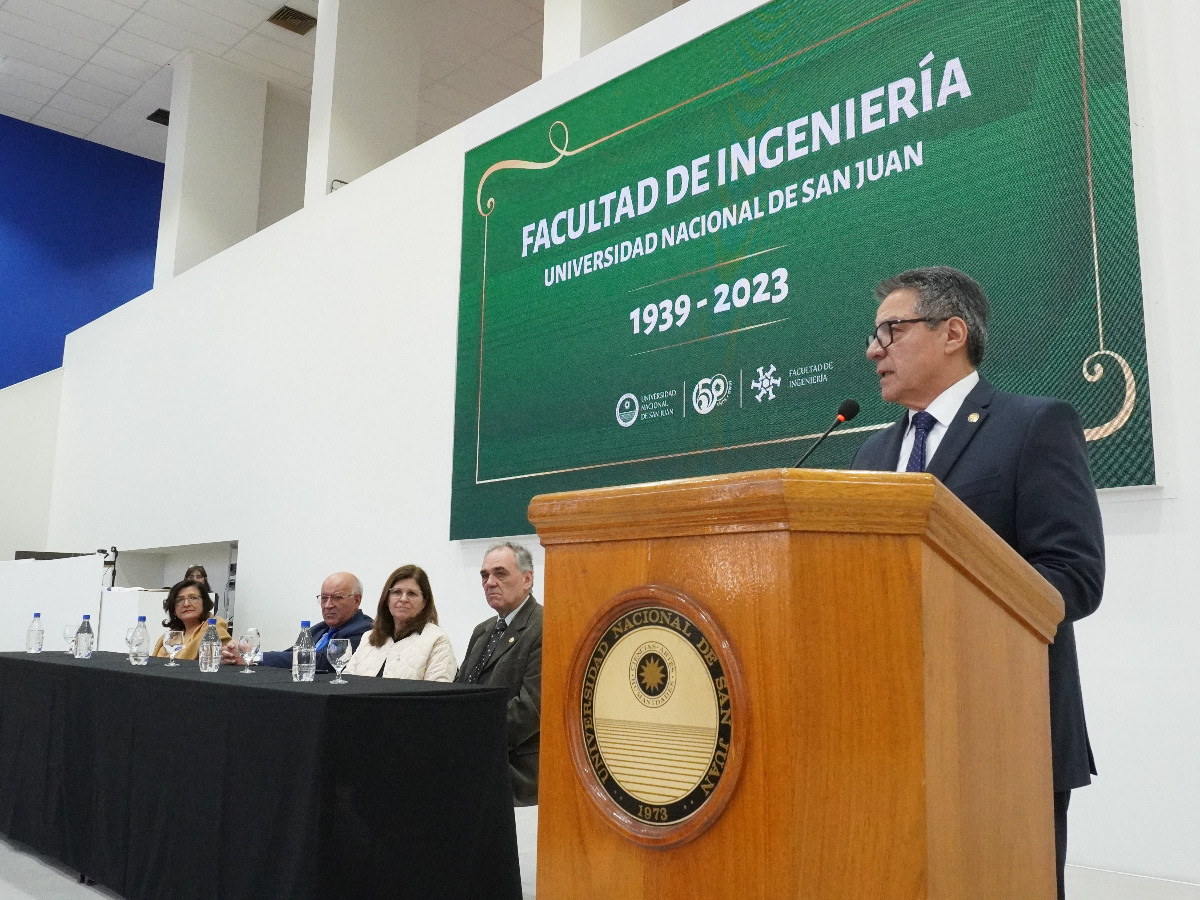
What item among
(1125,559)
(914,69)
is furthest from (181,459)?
(1125,559)

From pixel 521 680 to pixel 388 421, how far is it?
3.03 m

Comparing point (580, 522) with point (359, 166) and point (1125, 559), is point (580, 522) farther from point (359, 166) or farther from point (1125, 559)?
point (359, 166)

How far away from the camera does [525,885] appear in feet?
10.3

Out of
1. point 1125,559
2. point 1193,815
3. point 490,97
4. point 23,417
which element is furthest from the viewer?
point 23,417

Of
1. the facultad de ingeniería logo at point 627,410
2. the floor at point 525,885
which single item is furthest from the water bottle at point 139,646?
the facultad de ingeniería logo at point 627,410

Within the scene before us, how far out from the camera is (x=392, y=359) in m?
6.16

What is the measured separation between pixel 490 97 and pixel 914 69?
5936 millimetres

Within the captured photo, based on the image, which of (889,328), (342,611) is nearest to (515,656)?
(342,611)

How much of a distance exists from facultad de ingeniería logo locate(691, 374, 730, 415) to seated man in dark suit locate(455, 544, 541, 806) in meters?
1.02

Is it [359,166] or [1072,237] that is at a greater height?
[359,166]

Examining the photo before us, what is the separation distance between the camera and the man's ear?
4.90 feet

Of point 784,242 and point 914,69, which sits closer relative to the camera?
point 914,69

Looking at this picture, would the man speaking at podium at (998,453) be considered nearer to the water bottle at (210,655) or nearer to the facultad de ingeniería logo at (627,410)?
the water bottle at (210,655)

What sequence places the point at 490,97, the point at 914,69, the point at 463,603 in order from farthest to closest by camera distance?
1. the point at 490,97
2. the point at 463,603
3. the point at 914,69
